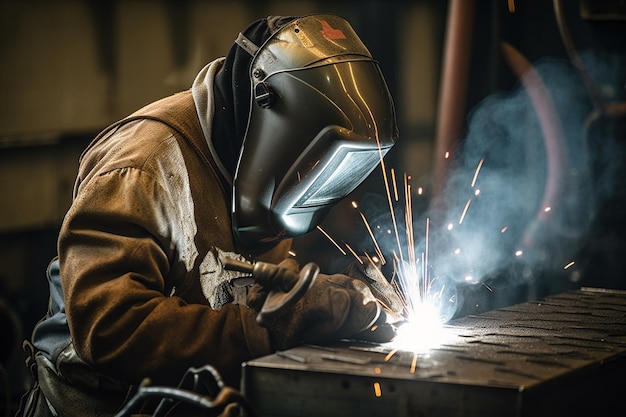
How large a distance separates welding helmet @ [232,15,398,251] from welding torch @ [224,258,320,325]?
406mm

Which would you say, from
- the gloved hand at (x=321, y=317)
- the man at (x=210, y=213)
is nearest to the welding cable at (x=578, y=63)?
the man at (x=210, y=213)

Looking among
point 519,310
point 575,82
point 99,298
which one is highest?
point 575,82

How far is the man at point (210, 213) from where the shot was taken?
2045mm

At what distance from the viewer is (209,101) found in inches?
96.5

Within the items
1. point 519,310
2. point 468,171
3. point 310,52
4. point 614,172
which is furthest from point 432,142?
point 310,52

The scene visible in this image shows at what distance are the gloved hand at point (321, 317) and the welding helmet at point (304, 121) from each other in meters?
0.39

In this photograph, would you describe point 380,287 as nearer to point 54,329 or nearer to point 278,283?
point 278,283

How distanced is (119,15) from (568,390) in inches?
134

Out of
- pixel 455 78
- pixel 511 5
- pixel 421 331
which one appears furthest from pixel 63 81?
pixel 421 331

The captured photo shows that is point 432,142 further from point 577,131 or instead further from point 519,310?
point 519,310

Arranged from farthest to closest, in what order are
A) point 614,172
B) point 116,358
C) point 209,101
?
1. point 614,172
2. point 209,101
3. point 116,358

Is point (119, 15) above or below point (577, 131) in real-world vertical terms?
above

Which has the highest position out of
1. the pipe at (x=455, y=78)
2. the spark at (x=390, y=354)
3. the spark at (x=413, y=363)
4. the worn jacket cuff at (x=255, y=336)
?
the pipe at (x=455, y=78)

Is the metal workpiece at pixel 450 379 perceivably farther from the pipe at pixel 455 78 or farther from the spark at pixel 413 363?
the pipe at pixel 455 78
